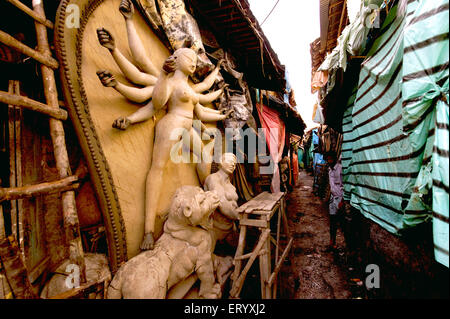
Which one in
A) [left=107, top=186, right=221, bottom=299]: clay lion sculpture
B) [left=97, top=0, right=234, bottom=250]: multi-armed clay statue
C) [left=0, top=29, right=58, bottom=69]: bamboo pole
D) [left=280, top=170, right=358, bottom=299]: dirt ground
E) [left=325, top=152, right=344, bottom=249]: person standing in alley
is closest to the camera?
[left=0, top=29, right=58, bottom=69]: bamboo pole

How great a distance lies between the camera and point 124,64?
2250 mm

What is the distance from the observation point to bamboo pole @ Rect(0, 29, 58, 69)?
1.39 m

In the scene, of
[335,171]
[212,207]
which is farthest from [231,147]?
[335,171]

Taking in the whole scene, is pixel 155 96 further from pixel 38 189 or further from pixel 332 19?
pixel 332 19

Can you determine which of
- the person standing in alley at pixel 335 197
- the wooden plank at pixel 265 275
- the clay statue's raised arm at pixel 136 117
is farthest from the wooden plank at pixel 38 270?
the person standing in alley at pixel 335 197

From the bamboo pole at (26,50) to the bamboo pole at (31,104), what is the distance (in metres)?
0.38

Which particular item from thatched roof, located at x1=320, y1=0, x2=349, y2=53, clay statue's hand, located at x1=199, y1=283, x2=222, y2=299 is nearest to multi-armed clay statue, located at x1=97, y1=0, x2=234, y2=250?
clay statue's hand, located at x1=199, y1=283, x2=222, y2=299

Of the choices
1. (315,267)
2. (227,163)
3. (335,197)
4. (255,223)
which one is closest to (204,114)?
(227,163)

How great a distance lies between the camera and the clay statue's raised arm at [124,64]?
1931 millimetres

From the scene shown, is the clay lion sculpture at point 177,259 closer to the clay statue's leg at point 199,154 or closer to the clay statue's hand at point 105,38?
the clay statue's leg at point 199,154

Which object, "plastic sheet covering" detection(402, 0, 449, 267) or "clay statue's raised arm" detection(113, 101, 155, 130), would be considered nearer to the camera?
"plastic sheet covering" detection(402, 0, 449, 267)

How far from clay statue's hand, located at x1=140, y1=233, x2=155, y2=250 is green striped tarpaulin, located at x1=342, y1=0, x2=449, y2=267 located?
8.53 feet

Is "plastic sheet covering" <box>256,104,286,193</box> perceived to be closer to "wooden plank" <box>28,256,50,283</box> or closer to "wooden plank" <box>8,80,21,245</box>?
"wooden plank" <box>28,256,50,283</box>
